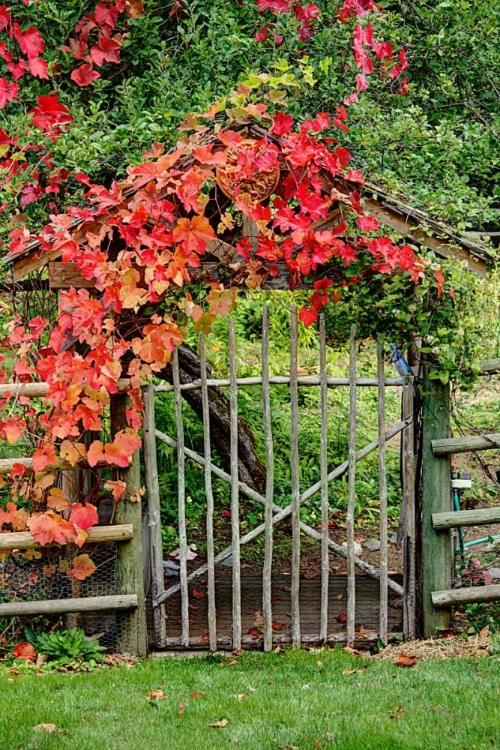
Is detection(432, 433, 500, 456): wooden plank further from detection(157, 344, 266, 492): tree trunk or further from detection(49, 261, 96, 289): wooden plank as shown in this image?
detection(157, 344, 266, 492): tree trunk

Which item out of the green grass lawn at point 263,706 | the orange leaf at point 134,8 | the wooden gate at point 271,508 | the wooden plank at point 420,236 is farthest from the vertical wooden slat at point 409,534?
the orange leaf at point 134,8

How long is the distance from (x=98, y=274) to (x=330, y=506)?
4961 mm

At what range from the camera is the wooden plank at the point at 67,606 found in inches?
220

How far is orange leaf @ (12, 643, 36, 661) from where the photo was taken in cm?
553

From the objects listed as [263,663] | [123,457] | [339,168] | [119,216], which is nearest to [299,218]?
[339,168]

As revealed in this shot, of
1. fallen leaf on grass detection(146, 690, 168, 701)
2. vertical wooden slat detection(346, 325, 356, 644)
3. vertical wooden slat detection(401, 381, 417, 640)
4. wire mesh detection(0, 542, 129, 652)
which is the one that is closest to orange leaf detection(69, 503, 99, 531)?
wire mesh detection(0, 542, 129, 652)

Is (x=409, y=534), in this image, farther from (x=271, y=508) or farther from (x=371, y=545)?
(x=371, y=545)

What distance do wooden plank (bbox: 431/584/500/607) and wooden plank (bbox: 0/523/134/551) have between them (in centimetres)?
196

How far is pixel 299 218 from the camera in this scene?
5.19m

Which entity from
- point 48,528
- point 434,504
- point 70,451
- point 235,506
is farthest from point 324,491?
point 48,528

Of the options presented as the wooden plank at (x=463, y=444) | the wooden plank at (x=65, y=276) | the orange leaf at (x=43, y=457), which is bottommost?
the orange leaf at (x=43, y=457)

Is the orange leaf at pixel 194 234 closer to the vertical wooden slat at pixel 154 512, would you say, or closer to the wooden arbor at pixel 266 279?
the wooden arbor at pixel 266 279

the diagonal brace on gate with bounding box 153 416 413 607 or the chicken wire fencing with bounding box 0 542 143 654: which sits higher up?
the diagonal brace on gate with bounding box 153 416 413 607

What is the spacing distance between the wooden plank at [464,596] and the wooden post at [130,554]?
1.84m
